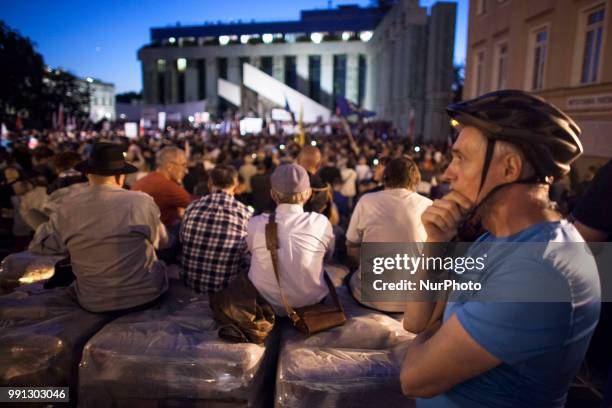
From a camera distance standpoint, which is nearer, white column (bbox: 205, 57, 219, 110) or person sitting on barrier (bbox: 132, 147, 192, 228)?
person sitting on barrier (bbox: 132, 147, 192, 228)

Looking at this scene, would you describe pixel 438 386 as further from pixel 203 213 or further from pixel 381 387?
pixel 203 213

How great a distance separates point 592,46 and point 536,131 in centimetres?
1176

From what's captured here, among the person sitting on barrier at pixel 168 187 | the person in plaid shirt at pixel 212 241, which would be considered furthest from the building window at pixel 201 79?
the person in plaid shirt at pixel 212 241

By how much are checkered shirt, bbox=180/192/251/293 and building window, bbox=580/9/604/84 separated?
33.5ft

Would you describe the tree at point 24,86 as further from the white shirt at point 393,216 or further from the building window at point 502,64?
the white shirt at point 393,216

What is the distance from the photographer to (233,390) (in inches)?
103

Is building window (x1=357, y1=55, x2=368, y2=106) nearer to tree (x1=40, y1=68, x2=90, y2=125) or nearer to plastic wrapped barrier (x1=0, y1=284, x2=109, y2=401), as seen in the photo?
tree (x1=40, y1=68, x2=90, y2=125)

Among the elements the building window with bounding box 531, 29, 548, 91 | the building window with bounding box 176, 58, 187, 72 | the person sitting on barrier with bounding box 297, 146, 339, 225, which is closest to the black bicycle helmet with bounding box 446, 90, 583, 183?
the person sitting on barrier with bounding box 297, 146, 339, 225

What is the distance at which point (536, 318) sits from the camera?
1.06m

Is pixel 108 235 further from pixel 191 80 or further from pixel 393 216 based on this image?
pixel 191 80

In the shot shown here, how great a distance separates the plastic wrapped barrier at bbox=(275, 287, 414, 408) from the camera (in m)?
2.51

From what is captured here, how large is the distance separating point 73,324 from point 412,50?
27.4 meters

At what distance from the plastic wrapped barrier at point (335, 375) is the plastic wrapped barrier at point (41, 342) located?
1.44 m

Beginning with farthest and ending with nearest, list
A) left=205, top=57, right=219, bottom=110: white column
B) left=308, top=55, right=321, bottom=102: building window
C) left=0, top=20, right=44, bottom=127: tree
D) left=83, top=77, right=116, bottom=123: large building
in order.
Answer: left=83, top=77, right=116, bottom=123: large building < left=205, top=57, right=219, bottom=110: white column < left=308, top=55, right=321, bottom=102: building window < left=0, top=20, right=44, bottom=127: tree
